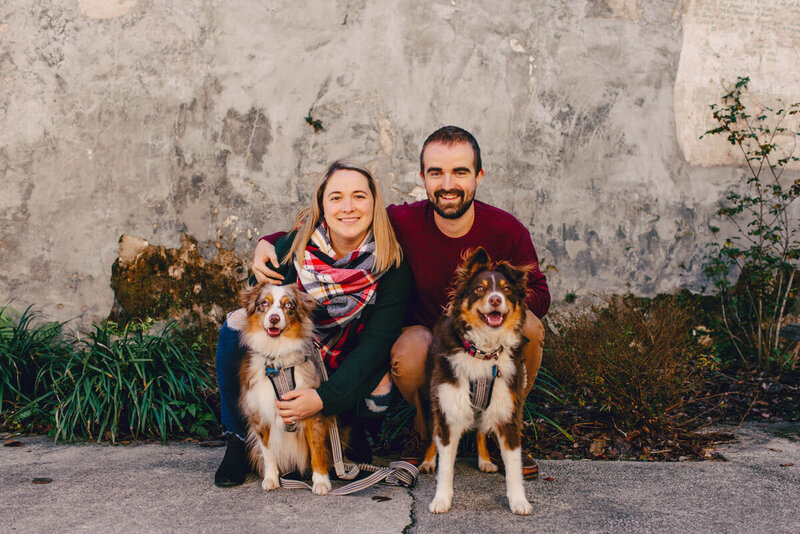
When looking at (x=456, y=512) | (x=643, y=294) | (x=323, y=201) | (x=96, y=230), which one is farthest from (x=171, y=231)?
(x=643, y=294)

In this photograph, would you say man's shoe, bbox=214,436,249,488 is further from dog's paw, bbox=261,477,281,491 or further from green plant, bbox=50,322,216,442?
green plant, bbox=50,322,216,442

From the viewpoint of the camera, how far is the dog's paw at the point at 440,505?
263 centimetres

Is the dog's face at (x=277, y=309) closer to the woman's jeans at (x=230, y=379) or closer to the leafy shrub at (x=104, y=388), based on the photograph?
the woman's jeans at (x=230, y=379)

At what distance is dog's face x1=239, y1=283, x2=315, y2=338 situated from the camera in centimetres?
282

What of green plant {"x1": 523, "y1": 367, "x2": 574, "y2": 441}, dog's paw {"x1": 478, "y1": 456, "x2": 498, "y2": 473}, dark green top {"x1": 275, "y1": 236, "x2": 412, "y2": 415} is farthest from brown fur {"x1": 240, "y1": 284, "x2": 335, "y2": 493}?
green plant {"x1": 523, "y1": 367, "x2": 574, "y2": 441}

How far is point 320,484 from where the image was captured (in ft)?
9.41

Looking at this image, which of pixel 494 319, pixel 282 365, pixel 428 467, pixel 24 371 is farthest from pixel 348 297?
pixel 24 371

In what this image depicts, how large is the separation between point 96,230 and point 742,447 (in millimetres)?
5463

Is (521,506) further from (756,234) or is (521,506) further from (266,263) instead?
(756,234)

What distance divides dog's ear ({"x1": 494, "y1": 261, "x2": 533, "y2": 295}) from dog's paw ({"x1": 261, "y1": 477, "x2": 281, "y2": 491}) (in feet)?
5.31

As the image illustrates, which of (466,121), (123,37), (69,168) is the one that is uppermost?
(123,37)

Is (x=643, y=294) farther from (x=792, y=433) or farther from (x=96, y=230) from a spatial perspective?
(x=96, y=230)

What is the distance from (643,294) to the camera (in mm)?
5496

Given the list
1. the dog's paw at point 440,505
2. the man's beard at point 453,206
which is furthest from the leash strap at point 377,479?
the man's beard at point 453,206
